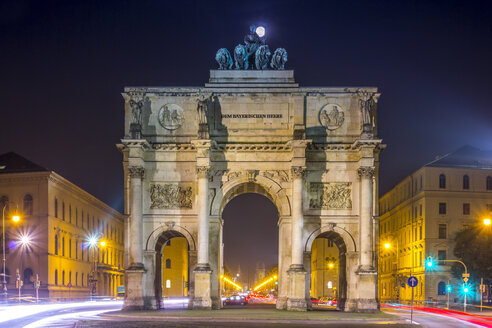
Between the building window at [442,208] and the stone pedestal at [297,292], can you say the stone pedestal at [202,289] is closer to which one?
the stone pedestal at [297,292]

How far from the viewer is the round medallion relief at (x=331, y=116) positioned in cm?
4241

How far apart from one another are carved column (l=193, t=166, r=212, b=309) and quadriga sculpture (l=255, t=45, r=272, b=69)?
728 cm

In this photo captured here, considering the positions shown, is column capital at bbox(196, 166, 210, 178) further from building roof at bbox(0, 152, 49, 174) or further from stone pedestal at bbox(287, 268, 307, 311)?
building roof at bbox(0, 152, 49, 174)

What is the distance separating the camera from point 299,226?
1608 inches

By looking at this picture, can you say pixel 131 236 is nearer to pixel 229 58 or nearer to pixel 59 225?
pixel 229 58

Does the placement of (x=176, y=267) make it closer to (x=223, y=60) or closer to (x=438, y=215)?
(x=438, y=215)

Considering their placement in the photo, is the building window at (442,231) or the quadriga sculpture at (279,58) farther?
the building window at (442,231)

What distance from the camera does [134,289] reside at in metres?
40.7

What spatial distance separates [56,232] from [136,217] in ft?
105

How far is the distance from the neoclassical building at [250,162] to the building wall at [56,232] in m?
25.6

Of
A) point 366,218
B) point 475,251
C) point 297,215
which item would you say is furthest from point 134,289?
point 475,251

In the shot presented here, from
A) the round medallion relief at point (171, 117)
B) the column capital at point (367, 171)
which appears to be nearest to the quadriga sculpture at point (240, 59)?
the round medallion relief at point (171, 117)

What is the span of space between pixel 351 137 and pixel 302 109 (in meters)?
3.35

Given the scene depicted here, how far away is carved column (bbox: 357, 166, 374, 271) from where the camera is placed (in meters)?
40.7
